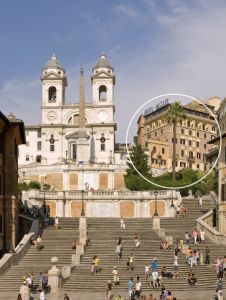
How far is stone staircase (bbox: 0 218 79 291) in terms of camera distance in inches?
1759

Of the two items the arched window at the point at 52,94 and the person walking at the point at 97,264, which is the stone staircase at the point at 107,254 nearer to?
the person walking at the point at 97,264

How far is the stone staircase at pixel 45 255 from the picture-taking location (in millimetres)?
44688

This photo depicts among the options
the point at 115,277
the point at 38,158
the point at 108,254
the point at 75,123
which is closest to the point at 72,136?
the point at 75,123

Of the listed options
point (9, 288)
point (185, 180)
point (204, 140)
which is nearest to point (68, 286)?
point (9, 288)

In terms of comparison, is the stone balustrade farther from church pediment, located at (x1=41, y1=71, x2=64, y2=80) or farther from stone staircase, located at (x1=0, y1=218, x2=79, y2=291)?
church pediment, located at (x1=41, y1=71, x2=64, y2=80)

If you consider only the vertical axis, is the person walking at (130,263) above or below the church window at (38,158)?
below

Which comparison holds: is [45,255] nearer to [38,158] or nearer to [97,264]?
[97,264]

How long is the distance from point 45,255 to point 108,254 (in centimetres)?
494

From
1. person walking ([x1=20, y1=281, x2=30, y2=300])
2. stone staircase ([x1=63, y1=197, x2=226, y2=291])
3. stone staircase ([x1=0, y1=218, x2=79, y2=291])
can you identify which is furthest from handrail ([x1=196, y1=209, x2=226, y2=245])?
person walking ([x1=20, y1=281, x2=30, y2=300])

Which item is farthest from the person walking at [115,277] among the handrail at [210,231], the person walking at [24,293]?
Result: the handrail at [210,231]

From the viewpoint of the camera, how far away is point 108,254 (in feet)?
168

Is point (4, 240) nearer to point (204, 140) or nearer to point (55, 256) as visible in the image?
point (55, 256)

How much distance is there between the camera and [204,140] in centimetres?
15962

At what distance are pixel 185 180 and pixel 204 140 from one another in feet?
202
